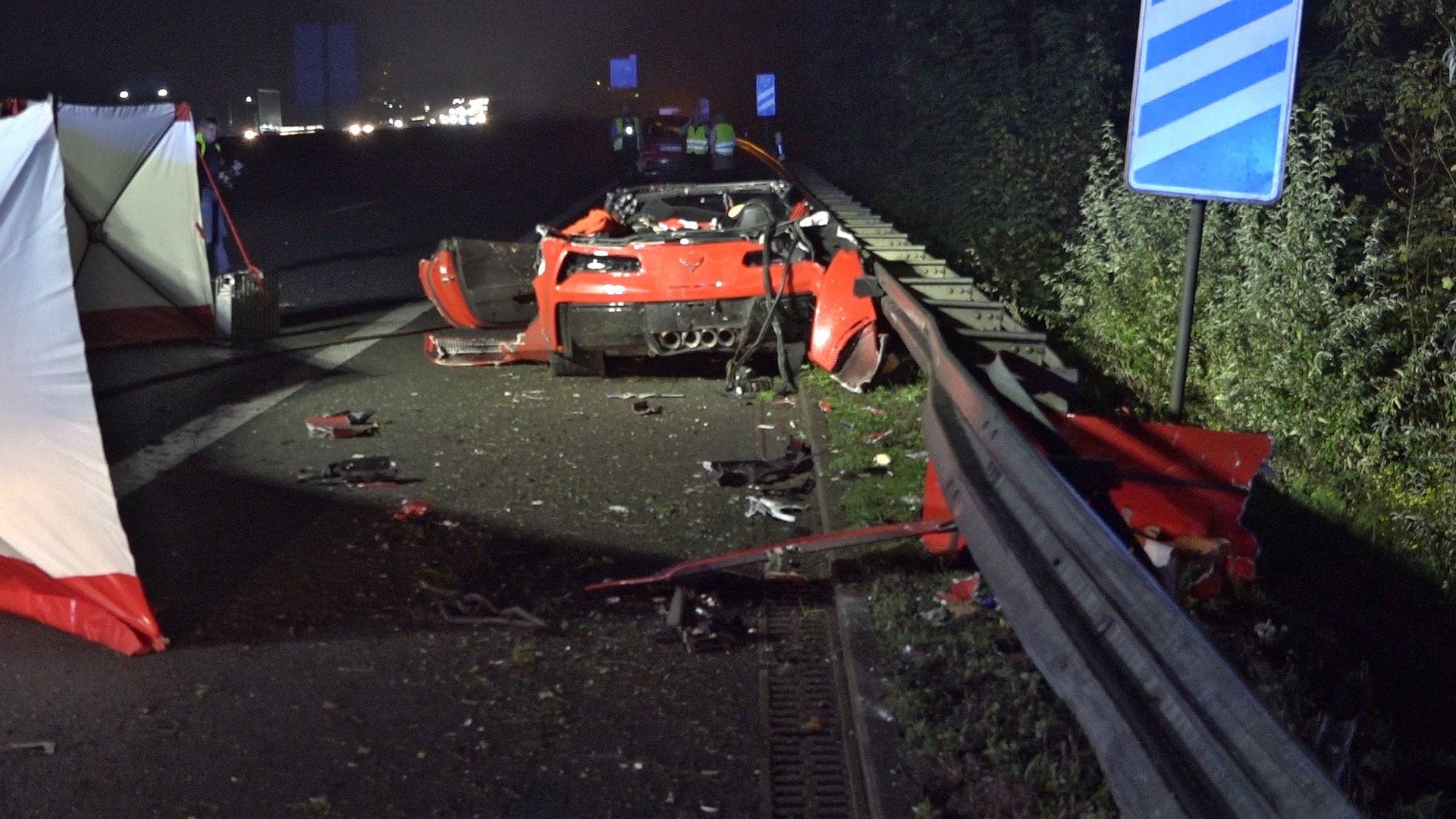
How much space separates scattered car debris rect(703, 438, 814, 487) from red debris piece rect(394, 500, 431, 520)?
4.77ft

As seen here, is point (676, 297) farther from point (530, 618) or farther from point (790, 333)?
point (530, 618)

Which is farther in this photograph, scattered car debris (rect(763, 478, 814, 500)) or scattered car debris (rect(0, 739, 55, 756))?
scattered car debris (rect(763, 478, 814, 500))

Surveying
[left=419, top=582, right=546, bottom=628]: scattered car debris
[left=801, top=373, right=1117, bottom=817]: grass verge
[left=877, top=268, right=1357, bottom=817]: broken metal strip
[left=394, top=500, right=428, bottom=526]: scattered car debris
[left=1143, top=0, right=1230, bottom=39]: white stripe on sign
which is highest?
[left=1143, top=0, right=1230, bottom=39]: white stripe on sign

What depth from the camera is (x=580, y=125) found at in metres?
70.0

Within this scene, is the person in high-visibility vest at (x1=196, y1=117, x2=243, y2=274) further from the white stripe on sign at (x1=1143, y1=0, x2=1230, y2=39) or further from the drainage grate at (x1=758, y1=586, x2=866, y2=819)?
the white stripe on sign at (x1=1143, y1=0, x2=1230, y2=39)

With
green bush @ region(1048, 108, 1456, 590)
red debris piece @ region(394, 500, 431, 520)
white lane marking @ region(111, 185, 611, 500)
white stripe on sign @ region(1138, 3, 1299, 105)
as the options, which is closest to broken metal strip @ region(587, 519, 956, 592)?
red debris piece @ region(394, 500, 431, 520)

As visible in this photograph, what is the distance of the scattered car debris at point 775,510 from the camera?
6.58 meters

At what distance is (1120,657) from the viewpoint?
10.3 feet

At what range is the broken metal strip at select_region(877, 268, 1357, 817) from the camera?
8.04 feet

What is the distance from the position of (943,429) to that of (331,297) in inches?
449

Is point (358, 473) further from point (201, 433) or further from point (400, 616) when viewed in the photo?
point (400, 616)

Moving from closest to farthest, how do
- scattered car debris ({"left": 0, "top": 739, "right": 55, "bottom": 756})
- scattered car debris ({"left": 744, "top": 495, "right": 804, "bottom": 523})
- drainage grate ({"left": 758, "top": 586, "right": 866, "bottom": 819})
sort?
drainage grate ({"left": 758, "top": 586, "right": 866, "bottom": 819}) → scattered car debris ({"left": 0, "top": 739, "right": 55, "bottom": 756}) → scattered car debris ({"left": 744, "top": 495, "right": 804, "bottom": 523})

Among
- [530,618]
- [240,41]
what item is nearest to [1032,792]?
[530,618]

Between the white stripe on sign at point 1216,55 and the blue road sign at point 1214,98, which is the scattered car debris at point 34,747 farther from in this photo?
the white stripe on sign at point 1216,55
